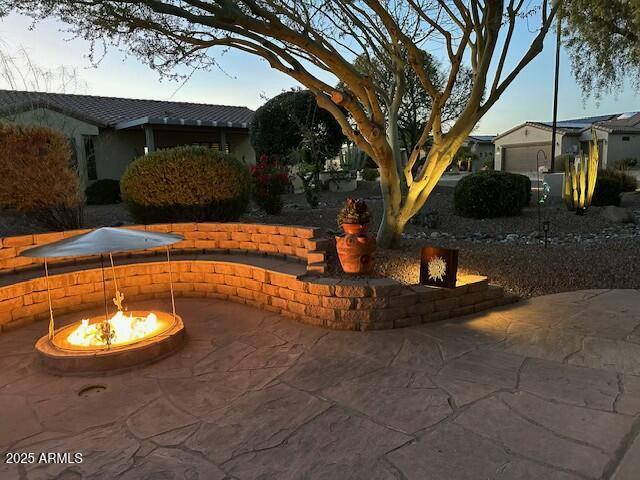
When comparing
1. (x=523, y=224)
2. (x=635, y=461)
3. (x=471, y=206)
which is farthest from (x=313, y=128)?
(x=635, y=461)

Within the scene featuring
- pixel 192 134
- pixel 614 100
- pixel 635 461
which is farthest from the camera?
pixel 192 134

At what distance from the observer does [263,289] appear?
185 inches

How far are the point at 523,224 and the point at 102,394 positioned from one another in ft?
26.9

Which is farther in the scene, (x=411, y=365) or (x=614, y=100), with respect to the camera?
(x=614, y=100)

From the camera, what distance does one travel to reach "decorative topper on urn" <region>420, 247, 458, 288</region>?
13.5 ft

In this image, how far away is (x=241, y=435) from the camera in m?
2.38

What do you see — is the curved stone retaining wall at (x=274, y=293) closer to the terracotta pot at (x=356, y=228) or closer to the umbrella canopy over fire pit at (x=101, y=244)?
the terracotta pot at (x=356, y=228)

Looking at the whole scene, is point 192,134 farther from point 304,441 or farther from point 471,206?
point 304,441

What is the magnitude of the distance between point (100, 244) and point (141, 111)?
15959 millimetres

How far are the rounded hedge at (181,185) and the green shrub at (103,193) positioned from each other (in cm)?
693

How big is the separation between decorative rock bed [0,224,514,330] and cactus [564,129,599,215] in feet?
21.1

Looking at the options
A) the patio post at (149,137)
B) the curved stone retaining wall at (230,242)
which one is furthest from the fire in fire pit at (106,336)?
the patio post at (149,137)

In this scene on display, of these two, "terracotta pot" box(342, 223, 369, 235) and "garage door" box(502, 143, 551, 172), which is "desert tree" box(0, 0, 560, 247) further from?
"garage door" box(502, 143, 551, 172)

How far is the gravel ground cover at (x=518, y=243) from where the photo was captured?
5199 mm
